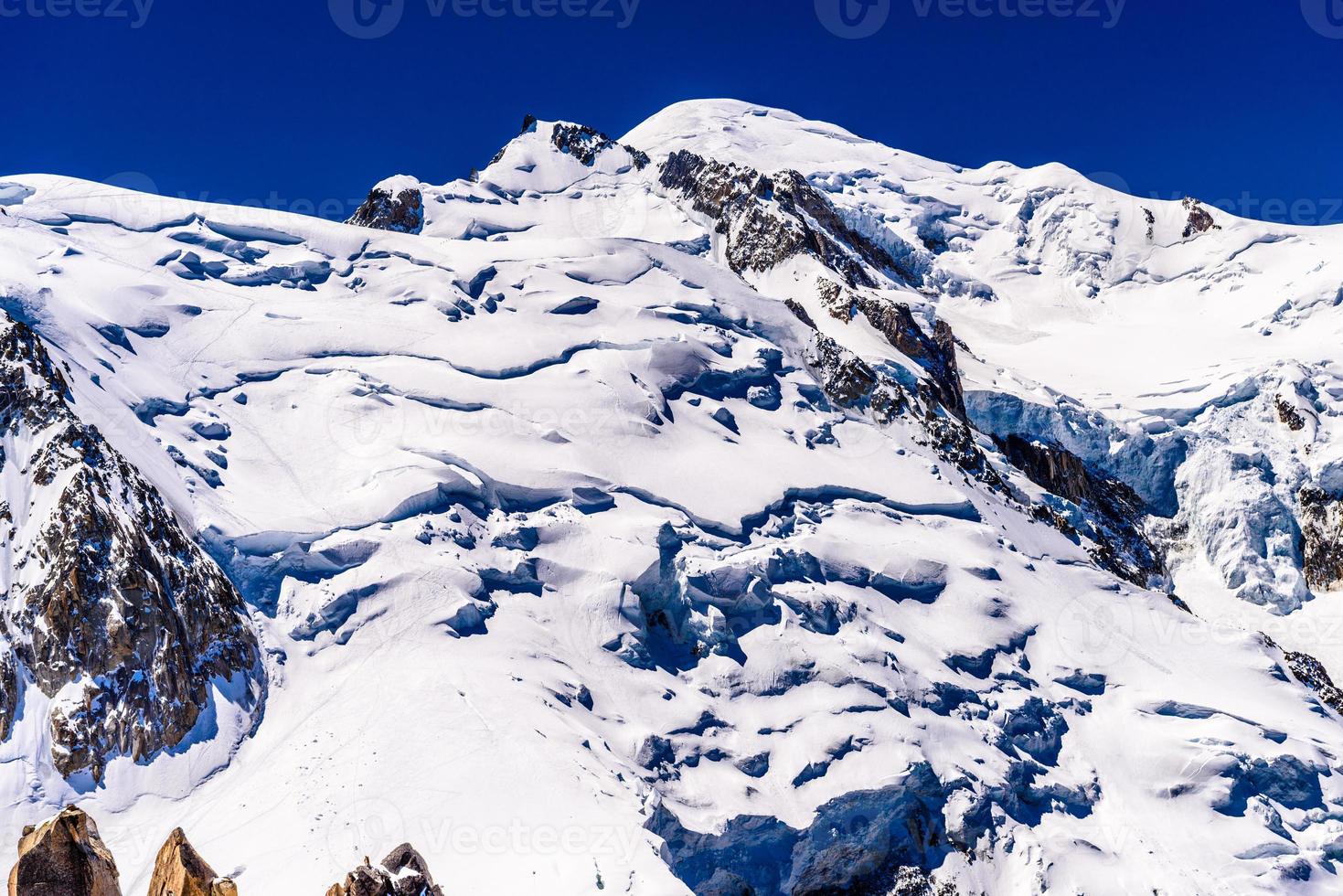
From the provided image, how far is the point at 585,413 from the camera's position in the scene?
7138 centimetres

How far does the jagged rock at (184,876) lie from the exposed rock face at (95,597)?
66.1ft

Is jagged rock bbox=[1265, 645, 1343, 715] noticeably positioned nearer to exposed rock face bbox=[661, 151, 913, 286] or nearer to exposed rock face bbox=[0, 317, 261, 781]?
exposed rock face bbox=[661, 151, 913, 286]

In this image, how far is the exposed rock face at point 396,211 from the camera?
326 feet

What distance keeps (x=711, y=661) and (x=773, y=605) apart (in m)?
4.81

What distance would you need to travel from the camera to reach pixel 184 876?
90.2 ft

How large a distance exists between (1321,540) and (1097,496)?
1769cm

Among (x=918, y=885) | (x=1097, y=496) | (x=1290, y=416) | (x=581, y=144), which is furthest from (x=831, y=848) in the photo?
(x=581, y=144)

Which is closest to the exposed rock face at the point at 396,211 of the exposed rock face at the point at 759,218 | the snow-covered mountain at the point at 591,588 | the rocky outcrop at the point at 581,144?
the snow-covered mountain at the point at 591,588

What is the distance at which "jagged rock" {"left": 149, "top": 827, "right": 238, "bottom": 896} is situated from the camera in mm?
27047

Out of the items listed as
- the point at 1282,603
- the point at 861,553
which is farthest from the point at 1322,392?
the point at 861,553

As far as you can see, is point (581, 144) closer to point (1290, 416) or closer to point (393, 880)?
point (1290, 416)

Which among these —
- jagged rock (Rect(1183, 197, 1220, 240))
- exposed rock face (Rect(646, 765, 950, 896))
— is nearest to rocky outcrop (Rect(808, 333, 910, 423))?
exposed rock face (Rect(646, 765, 950, 896))

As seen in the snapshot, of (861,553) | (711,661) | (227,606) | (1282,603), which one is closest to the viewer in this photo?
(227,606)

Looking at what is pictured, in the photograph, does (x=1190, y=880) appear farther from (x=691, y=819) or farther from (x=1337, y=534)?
(x=1337, y=534)
